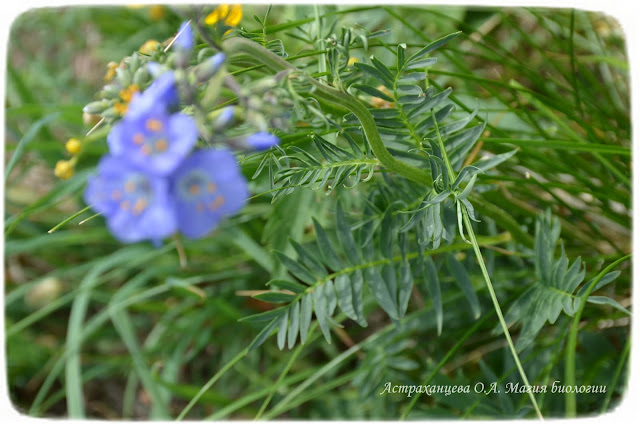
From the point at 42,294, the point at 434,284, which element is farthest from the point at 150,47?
the point at 42,294

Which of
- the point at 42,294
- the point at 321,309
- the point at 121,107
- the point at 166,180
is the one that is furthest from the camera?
the point at 42,294

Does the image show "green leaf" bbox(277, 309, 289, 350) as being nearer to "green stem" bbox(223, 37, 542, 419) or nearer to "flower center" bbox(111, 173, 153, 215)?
"green stem" bbox(223, 37, 542, 419)

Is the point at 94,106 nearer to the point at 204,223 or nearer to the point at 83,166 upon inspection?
the point at 204,223

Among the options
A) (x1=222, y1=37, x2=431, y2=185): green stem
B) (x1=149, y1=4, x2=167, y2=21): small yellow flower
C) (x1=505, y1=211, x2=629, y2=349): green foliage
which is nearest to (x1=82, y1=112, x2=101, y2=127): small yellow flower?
(x1=222, y1=37, x2=431, y2=185): green stem

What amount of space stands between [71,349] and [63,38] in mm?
2066

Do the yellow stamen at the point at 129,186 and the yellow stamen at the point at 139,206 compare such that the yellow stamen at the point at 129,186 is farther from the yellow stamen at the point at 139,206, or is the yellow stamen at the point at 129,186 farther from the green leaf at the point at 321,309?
the green leaf at the point at 321,309

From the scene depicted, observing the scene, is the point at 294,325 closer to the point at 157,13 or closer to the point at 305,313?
the point at 305,313

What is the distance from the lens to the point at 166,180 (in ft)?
2.35

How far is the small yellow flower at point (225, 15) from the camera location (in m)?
1.09

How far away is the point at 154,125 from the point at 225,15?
0.48 m

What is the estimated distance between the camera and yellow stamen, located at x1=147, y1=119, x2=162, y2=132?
74cm

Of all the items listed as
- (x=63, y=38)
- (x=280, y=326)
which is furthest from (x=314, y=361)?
(x=63, y=38)

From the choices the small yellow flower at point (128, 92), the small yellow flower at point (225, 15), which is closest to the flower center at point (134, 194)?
the small yellow flower at point (128, 92)

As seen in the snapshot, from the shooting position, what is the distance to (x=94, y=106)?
3.22ft
